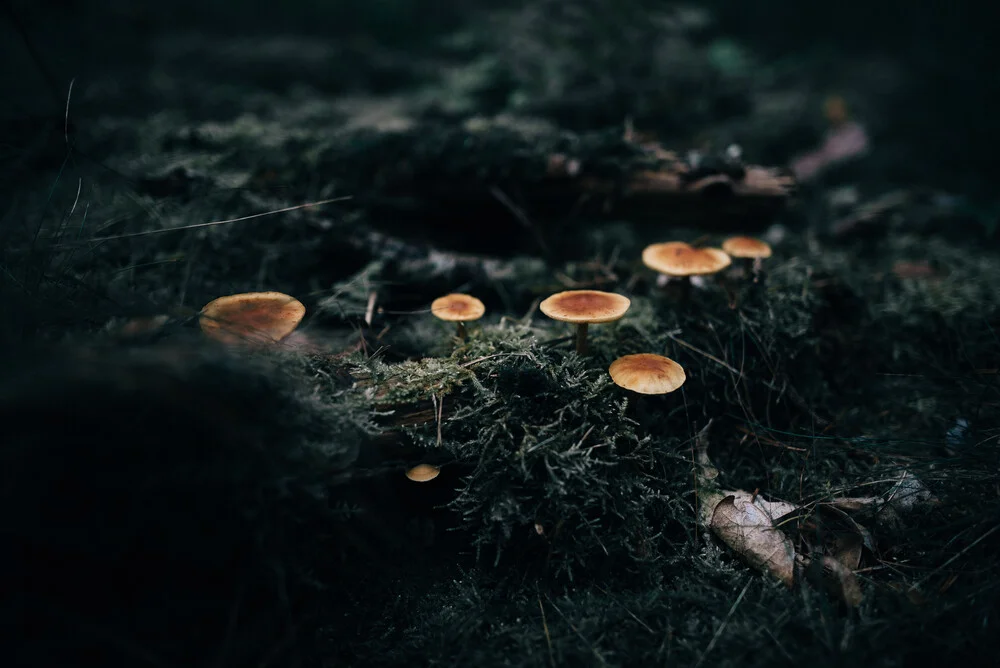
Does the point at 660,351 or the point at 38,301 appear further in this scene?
the point at 660,351

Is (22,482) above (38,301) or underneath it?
underneath

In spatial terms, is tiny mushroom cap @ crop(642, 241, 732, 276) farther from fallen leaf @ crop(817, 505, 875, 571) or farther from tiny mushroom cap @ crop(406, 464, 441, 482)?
tiny mushroom cap @ crop(406, 464, 441, 482)

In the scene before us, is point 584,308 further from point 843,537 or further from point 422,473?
point 843,537

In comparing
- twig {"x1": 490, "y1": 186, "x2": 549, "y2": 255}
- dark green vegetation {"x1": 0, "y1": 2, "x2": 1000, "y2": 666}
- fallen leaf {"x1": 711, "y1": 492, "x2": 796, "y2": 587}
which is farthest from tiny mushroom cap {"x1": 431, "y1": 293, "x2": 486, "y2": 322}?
fallen leaf {"x1": 711, "y1": 492, "x2": 796, "y2": 587}

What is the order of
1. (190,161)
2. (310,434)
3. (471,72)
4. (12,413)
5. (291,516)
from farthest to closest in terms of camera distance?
(471,72) < (190,161) < (310,434) < (291,516) < (12,413)

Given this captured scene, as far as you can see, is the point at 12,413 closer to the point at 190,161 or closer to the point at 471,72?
the point at 190,161

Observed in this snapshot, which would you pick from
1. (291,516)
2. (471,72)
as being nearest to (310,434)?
(291,516)

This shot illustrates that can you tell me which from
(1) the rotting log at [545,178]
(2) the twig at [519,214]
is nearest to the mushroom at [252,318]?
(1) the rotting log at [545,178]

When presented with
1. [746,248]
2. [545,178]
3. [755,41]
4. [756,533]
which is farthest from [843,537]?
[755,41]
